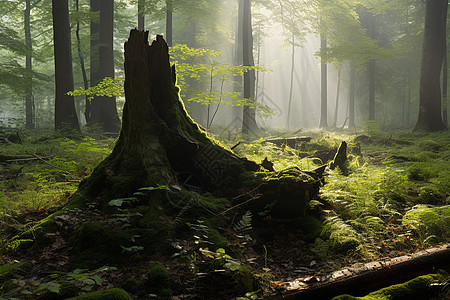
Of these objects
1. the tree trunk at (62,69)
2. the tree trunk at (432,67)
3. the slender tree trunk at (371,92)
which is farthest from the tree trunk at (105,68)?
the slender tree trunk at (371,92)

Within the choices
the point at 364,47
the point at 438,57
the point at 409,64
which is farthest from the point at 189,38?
the point at 409,64

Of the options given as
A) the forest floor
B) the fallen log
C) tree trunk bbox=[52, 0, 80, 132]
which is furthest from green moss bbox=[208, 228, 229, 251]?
tree trunk bbox=[52, 0, 80, 132]

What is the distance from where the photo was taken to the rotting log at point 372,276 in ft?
8.28

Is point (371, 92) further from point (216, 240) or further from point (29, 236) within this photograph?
point (29, 236)

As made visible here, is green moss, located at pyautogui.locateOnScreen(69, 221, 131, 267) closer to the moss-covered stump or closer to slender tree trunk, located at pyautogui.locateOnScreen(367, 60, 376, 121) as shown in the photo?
the moss-covered stump

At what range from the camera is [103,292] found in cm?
230

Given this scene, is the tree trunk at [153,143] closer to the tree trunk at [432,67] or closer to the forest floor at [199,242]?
the forest floor at [199,242]

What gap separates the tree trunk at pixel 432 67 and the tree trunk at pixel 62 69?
16.3 m

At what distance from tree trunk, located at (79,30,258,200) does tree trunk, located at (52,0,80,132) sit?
732 centimetres

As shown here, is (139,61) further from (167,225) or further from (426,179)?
(426,179)

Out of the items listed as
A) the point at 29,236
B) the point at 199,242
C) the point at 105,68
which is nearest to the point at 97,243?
the point at 29,236

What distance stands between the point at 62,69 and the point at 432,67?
17.0m

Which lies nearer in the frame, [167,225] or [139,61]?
[167,225]

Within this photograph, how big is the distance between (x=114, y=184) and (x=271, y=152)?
5.28m
